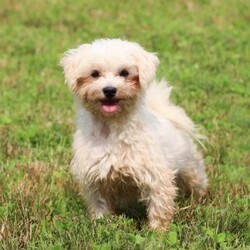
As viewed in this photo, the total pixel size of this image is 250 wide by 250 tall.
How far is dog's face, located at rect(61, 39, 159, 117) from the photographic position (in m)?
5.12

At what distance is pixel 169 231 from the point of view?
5020 mm

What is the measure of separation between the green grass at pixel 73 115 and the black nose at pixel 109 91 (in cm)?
88

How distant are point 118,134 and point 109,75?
476 millimetres

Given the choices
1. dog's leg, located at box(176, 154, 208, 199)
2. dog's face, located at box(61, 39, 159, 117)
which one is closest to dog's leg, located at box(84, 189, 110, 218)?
dog's face, located at box(61, 39, 159, 117)

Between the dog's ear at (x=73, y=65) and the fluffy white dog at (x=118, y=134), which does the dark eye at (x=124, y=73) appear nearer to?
the fluffy white dog at (x=118, y=134)

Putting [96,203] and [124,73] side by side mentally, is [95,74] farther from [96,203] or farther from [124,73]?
[96,203]

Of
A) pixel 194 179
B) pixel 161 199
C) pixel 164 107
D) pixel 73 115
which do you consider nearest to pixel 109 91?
pixel 161 199

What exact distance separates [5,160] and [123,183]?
Answer: 1.87m

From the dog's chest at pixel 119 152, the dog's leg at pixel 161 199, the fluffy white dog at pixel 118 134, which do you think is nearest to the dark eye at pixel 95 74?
the fluffy white dog at pixel 118 134

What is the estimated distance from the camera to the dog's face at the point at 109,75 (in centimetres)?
512

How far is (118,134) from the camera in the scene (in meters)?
5.34

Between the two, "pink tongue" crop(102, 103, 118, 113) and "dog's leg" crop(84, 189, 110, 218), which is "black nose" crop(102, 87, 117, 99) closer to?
"pink tongue" crop(102, 103, 118, 113)

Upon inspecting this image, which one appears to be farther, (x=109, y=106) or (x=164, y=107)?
(x=164, y=107)

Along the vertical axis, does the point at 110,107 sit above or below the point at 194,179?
above
